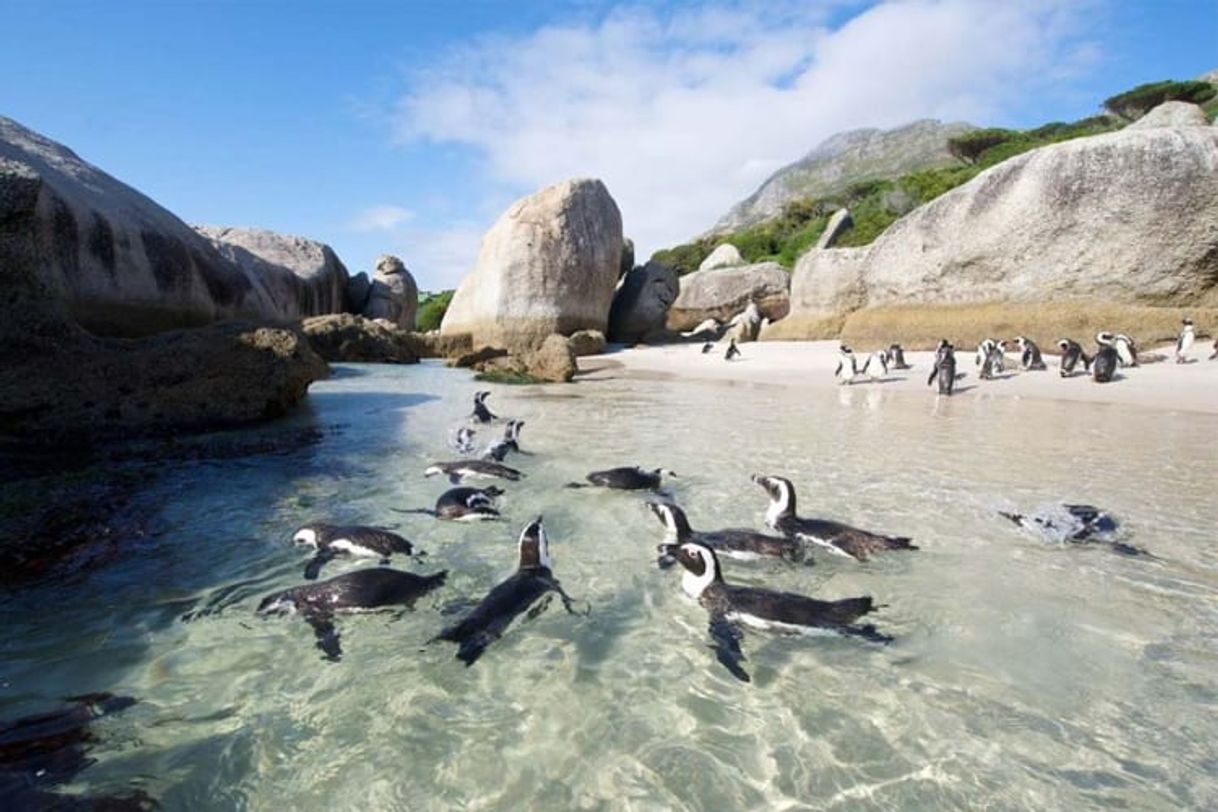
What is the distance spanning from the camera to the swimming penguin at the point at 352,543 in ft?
14.4

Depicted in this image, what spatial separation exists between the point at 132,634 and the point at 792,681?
3.34 m

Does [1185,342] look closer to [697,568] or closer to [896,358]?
[896,358]

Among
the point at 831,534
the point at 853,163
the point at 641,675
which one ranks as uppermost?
the point at 853,163

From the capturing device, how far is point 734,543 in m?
4.49

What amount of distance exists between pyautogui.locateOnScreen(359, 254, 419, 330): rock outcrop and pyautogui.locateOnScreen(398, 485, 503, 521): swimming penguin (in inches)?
1299

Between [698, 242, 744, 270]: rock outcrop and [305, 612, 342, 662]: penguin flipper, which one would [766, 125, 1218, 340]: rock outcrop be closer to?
[305, 612, 342, 662]: penguin flipper

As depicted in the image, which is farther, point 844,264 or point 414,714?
point 844,264

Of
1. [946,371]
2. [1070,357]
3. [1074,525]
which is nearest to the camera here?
[1074,525]

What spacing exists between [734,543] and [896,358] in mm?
15640

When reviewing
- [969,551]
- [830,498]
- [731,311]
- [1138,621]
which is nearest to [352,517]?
[830,498]

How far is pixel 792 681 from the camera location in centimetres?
303

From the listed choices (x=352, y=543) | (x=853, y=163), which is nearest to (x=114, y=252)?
(x=352, y=543)

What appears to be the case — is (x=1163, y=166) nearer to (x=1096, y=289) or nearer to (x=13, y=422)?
(x=1096, y=289)

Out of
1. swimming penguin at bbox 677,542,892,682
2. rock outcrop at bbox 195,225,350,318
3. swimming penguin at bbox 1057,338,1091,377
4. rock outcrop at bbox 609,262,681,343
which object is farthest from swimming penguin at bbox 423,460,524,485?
rock outcrop at bbox 609,262,681,343
